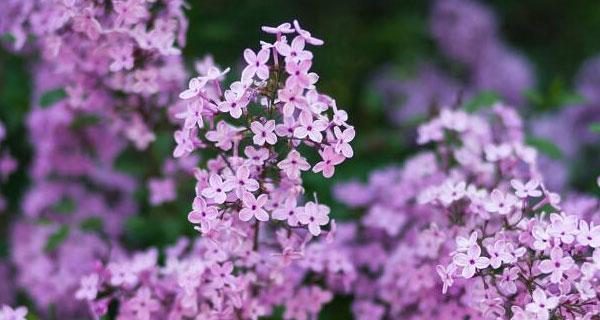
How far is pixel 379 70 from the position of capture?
455cm

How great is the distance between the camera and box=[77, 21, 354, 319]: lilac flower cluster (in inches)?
73.3

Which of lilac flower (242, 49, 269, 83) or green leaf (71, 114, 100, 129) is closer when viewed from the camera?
lilac flower (242, 49, 269, 83)

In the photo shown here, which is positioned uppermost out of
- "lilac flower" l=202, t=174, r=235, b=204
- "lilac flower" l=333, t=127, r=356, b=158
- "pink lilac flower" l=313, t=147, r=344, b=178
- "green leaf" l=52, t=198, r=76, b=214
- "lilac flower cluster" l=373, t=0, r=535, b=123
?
"lilac flower cluster" l=373, t=0, r=535, b=123

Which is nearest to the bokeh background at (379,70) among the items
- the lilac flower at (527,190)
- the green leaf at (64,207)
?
the green leaf at (64,207)

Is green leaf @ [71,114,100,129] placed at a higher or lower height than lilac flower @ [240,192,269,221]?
higher

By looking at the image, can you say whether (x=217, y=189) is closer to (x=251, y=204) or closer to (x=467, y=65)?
(x=251, y=204)

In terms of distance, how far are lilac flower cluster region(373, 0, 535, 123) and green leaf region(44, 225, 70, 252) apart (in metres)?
1.97

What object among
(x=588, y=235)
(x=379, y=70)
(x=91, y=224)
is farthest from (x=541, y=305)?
(x=379, y=70)

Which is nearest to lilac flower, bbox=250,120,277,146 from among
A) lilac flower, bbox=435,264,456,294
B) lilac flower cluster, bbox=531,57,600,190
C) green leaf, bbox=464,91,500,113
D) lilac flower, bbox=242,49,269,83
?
lilac flower, bbox=242,49,269,83

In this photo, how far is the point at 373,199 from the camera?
2818 millimetres

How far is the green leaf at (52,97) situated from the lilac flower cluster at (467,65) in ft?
6.53

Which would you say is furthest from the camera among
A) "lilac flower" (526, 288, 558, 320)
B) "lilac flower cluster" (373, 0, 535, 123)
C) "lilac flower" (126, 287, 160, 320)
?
"lilac flower cluster" (373, 0, 535, 123)

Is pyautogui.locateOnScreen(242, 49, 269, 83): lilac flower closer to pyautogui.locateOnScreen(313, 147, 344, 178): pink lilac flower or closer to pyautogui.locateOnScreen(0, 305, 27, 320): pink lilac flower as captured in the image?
pyautogui.locateOnScreen(313, 147, 344, 178): pink lilac flower

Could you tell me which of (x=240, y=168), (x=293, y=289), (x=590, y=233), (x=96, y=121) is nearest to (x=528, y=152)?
(x=590, y=233)
